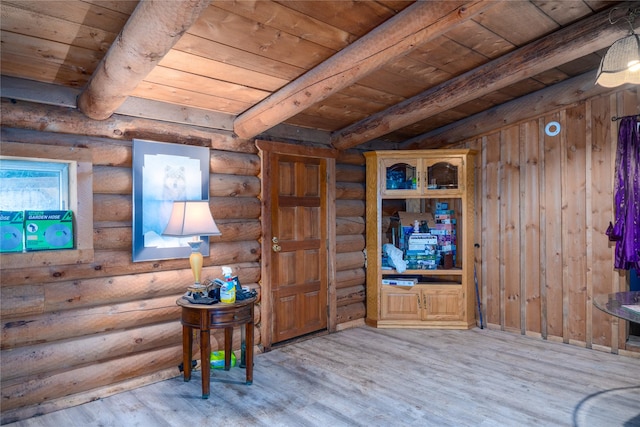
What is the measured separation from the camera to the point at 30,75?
9.90ft

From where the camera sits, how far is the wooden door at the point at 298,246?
15.1 feet

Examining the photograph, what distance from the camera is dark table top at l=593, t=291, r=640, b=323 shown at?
2.40 meters

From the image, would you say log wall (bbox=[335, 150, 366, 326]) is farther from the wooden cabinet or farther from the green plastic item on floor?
the green plastic item on floor

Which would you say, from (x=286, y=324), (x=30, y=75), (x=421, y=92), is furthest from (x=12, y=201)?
(x=421, y=92)

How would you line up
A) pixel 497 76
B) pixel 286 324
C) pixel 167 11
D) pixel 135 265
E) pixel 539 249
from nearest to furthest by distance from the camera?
pixel 167 11 → pixel 135 265 → pixel 497 76 → pixel 286 324 → pixel 539 249

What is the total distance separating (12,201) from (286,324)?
9.15 feet

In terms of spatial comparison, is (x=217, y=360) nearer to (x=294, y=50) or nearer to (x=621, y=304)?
(x=294, y=50)

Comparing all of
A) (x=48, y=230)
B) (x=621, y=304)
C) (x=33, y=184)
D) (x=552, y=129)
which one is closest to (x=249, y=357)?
(x=48, y=230)

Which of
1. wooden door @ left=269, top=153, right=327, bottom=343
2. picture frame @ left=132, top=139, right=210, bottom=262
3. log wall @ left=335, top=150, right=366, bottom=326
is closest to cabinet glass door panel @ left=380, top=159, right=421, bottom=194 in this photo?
log wall @ left=335, top=150, right=366, bottom=326

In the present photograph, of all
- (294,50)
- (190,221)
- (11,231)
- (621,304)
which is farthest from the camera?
(190,221)

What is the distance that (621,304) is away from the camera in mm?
2709

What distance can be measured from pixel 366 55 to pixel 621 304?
236 cm

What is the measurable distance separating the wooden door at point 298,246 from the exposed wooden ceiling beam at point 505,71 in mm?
856

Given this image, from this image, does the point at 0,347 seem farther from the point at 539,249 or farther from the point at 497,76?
the point at 539,249
